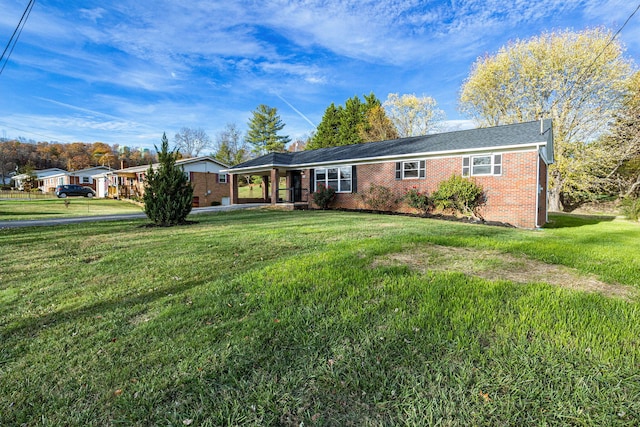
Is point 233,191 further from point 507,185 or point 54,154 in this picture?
point 54,154

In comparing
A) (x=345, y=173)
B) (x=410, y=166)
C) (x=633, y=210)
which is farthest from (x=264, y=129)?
(x=633, y=210)

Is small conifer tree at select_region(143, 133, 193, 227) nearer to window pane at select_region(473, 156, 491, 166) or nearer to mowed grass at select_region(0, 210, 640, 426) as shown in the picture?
mowed grass at select_region(0, 210, 640, 426)

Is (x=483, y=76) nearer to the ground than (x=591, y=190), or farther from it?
farther from it

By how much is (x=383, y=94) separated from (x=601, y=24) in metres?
19.6

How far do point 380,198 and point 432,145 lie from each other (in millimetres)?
3478

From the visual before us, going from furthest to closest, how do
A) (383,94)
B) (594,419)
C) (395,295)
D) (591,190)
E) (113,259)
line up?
(383,94) → (591,190) → (113,259) → (395,295) → (594,419)

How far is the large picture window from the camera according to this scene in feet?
54.5

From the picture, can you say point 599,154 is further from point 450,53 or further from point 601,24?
point 450,53

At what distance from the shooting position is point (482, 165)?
12.2 metres

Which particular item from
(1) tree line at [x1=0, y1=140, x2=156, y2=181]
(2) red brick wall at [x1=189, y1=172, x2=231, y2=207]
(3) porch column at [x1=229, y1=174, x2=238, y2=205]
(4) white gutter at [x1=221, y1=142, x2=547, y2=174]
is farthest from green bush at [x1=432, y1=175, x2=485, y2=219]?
(1) tree line at [x1=0, y1=140, x2=156, y2=181]

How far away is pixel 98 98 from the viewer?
81.5 feet

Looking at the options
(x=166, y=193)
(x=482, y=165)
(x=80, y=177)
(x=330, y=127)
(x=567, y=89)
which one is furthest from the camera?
(x=80, y=177)

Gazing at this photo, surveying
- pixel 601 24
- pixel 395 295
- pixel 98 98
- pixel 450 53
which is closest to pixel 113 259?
pixel 395 295

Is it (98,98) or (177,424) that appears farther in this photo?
(98,98)
